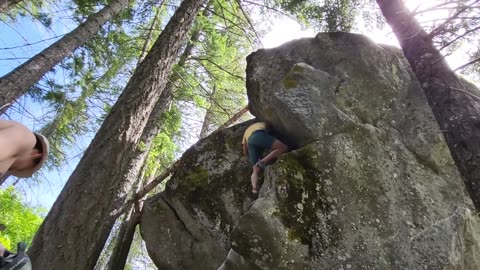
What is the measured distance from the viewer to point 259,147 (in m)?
6.05

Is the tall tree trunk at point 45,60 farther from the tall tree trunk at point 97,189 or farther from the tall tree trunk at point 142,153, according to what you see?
the tall tree trunk at point 142,153

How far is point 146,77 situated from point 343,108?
10.3 feet

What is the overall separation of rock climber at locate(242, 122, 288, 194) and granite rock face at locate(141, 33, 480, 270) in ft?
0.57

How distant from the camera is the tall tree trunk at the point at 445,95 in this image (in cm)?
332

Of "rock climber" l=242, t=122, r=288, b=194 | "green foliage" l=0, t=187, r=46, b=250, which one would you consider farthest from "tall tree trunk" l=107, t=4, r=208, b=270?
"green foliage" l=0, t=187, r=46, b=250

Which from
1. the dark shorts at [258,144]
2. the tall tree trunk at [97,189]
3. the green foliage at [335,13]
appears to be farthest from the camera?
the green foliage at [335,13]

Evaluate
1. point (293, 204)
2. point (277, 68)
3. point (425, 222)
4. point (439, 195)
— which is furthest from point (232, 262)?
point (277, 68)

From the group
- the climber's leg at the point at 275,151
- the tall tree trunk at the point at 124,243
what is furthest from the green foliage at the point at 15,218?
the climber's leg at the point at 275,151

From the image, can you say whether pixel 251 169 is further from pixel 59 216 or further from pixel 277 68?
pixel 59 216

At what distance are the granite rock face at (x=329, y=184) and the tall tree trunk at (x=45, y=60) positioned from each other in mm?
2706

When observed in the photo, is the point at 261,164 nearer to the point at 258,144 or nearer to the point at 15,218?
the point at 258,144

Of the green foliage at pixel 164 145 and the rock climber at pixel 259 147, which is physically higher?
the green foliage at pixel 164 145

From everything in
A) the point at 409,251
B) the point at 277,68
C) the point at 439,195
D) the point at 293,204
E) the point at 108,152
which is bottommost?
the point at 409,251

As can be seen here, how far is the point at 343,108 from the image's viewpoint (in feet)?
18.5
